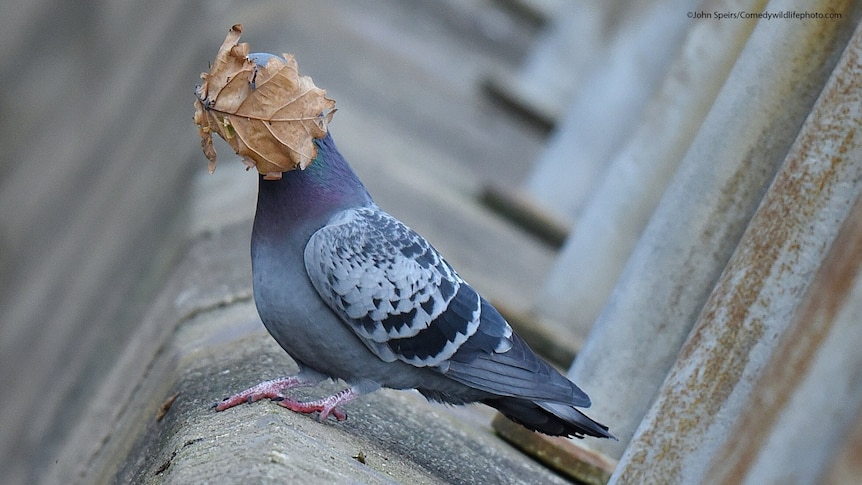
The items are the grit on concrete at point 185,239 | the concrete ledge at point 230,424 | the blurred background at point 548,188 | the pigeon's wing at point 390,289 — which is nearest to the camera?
the concrete ledge at point 230,424

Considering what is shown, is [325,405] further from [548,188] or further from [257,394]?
[548,188]

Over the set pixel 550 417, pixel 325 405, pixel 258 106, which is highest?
pixel 258 106

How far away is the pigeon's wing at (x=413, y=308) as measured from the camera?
3619mm

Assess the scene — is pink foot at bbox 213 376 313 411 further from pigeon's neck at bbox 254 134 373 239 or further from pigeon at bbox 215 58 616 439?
pigeon's neck at bbox 254 134 373 239

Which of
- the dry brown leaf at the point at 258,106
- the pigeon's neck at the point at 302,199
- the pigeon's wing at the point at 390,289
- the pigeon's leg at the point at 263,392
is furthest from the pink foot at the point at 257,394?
the dry brown leaf at the point at 258,106

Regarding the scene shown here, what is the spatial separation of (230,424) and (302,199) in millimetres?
750

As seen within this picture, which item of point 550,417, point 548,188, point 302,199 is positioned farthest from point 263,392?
point 548,188

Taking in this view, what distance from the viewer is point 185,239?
20.9 ft

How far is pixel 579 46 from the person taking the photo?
1267 cm

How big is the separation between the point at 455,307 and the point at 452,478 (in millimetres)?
582

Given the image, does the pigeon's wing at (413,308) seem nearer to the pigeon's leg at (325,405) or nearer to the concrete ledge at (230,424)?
the pigeon's leg at (325,405)

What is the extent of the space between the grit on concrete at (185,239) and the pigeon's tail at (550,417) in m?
0.24

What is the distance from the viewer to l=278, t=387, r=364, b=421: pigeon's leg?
364cm

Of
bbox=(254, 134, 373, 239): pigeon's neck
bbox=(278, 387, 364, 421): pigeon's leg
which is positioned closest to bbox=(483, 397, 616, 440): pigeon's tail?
bbox=(278, 387, 364, 421): pigeon's leg
